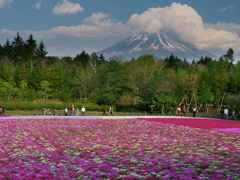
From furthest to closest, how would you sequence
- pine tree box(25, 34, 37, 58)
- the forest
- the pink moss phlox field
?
pine tree box(25, 34, 37, 58)
the forest
the pink moss phlox field

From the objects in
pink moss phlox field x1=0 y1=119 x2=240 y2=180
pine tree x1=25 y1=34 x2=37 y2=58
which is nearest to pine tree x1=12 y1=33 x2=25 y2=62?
pine tree x1=25 y1=34 x2=37 y2=58

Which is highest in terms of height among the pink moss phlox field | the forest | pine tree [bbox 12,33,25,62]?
pine tree [bbox 12,33,25,62]

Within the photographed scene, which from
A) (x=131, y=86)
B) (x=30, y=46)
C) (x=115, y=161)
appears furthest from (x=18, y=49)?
(x=115, y=161)

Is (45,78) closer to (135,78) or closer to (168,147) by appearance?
(135,78)

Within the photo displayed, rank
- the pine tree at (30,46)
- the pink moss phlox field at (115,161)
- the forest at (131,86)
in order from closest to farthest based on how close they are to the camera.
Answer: the pink moss phlox field at (115,161), the forest at (131,86), the pine tree at (30,46)

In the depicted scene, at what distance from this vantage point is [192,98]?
182ft

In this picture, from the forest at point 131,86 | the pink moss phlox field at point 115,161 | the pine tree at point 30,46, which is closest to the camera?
the pink moss phlox field at point 115,161

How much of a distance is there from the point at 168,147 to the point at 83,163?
15.1 ft

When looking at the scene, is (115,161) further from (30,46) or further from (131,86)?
(30,46)

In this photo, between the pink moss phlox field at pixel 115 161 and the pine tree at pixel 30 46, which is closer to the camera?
the pink moss phlox field at pixel 115 161

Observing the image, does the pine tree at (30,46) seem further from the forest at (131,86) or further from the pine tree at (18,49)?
the forest at (131,86)

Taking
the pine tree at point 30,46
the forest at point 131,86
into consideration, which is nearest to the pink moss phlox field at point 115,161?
the forest at point 131,86

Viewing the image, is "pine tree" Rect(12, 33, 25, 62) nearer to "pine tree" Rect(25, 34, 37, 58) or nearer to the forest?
"pine tree" Rect(25, 34, 37, 58)

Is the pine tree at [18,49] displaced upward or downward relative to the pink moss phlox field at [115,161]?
upward
